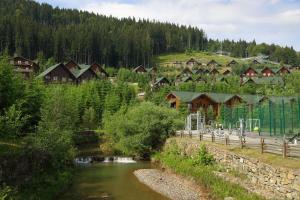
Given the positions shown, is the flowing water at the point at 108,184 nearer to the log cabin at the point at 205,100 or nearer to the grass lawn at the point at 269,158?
the grass lawn at the point at 269,158

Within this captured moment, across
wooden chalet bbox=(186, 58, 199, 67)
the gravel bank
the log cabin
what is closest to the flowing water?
the gravel bank

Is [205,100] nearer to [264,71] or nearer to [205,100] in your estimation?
[205,100]

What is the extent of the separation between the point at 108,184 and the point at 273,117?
16905 mm

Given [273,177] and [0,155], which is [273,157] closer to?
[273,177]

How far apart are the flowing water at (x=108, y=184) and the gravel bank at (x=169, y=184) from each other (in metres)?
0.67

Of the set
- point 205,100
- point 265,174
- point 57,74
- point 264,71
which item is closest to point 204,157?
point 265,174

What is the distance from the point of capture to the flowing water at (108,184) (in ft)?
102

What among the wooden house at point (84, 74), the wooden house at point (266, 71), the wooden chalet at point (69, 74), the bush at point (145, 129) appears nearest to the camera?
the bush at point (145, 129)

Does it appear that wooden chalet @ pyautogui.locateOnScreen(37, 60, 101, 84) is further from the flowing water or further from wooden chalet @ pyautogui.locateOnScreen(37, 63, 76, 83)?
the flowing water

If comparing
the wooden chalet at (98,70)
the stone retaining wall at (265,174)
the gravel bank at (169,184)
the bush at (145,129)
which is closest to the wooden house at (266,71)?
the wooden chalet at (98,70)

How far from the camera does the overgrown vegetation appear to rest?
2728 centimetres

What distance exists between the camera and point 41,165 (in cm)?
3262

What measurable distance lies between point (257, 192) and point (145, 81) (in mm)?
88418

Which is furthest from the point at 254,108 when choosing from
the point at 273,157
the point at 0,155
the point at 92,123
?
the point at 92,123
